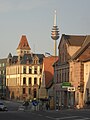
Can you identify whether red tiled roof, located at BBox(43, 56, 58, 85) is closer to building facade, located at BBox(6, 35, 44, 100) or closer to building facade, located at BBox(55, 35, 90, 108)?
building facade, located at BBox(55, 35, 90, 108)

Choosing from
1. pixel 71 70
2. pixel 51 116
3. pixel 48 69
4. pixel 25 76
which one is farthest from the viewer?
pixel 25 76

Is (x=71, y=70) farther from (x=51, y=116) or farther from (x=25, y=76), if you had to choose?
(x=25, y=76)

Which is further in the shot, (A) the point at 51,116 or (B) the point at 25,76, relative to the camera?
(B) the point at 25,76

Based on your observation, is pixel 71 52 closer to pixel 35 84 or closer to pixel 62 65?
pixel 62 65

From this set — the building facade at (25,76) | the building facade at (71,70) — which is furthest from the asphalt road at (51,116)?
the building facade at (25,76)

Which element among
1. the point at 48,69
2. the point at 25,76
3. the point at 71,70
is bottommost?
the point at 71,70

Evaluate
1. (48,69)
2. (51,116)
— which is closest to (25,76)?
(48,69)

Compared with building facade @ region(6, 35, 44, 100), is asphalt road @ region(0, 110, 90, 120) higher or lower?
lower

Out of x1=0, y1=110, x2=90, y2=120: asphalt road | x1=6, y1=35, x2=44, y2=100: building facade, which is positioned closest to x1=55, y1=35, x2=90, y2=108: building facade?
x1=0, y1=110, x2=90, y2=120: asphalt road

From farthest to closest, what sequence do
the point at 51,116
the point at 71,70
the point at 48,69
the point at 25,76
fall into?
the point at 25,76 < the point at 48,69 < the point at 71,70 < the point at 51,116

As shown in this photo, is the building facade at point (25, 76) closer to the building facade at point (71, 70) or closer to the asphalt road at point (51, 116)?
the building facade at point (71, 70)

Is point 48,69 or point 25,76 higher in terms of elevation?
point 48,69

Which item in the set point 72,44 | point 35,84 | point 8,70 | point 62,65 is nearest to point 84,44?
point 72,44

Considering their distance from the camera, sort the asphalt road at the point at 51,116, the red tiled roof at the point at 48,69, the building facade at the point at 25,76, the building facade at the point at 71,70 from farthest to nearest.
Result: the building facade at the point at 25,76 → the red tiled roof at the point at 48,69 → the building facade at the point at 71,70 → the asphalt road at the point at 51,116
